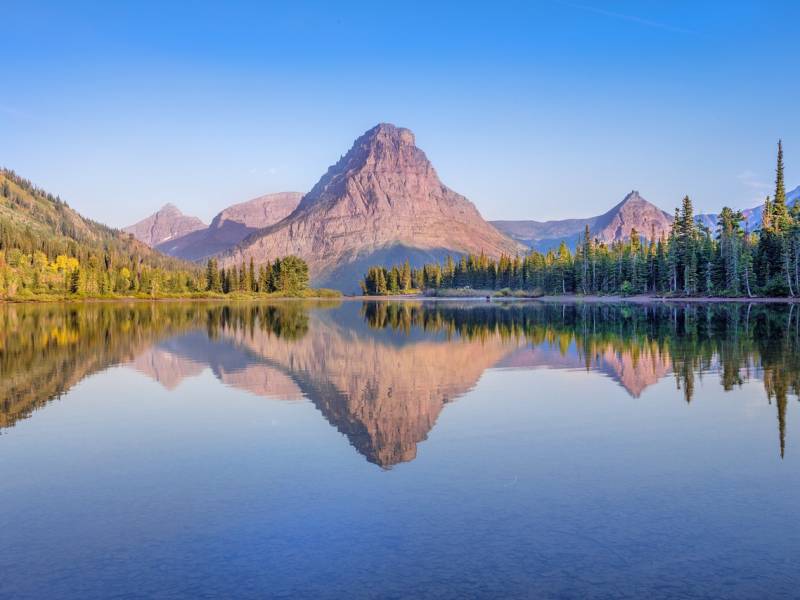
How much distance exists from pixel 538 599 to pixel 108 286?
19600 centimetres

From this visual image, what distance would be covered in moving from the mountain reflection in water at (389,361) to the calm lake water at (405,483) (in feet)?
0.82

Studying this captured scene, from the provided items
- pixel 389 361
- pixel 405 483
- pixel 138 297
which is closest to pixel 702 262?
pixel 389 361

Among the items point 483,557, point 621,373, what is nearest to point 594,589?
point 483,557

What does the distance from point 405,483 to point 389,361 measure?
853 inches

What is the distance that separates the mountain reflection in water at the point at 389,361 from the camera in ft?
72.2

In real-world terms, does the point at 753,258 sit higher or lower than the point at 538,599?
higher

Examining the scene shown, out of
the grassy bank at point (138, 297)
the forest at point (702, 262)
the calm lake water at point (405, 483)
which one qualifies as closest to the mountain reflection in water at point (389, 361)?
the calm lake water at point (405, 483)

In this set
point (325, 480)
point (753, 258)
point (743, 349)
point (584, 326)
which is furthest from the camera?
point (753, 258)

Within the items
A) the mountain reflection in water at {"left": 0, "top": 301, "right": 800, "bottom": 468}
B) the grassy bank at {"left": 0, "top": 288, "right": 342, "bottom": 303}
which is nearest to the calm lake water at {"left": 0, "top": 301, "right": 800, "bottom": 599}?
the mountain reflection in water at {"left": 0, "top": 301, "right": 800, "bottom": 468}

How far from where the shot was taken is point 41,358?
36.7m

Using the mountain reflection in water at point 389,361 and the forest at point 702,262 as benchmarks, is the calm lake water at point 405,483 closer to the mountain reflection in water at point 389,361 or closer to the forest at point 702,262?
the mountain reflection in water at point 389,361

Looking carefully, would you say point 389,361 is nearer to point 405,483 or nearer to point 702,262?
point 405,483

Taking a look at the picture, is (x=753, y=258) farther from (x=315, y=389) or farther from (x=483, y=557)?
(x=483, y=557)

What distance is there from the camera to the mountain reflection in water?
22.0 meters
